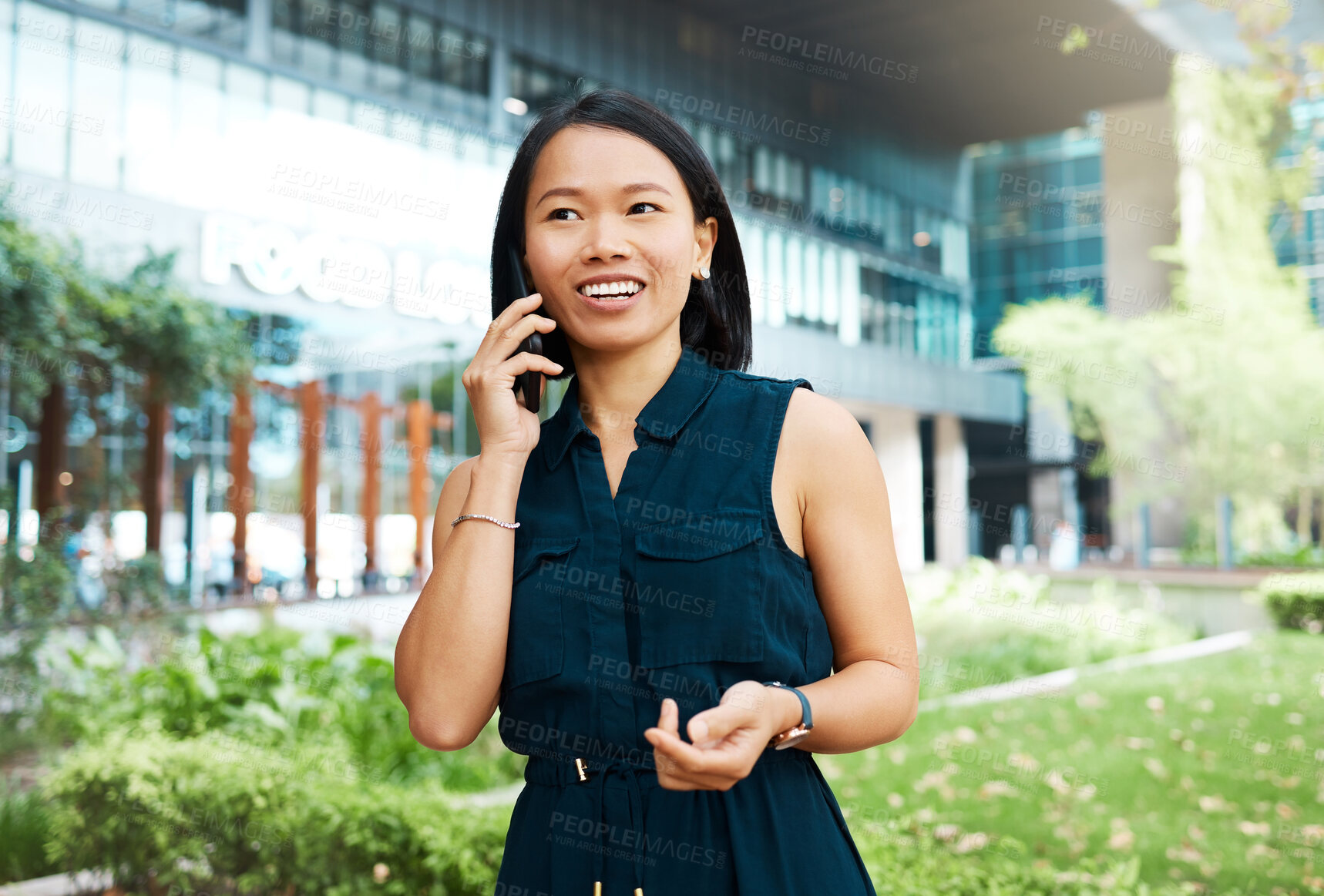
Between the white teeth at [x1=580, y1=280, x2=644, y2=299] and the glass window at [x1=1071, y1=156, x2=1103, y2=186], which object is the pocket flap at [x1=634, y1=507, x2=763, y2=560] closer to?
the white teeth at [x1=580, y1=280, x2=644, y2=299]

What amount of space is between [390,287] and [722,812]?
1616cm

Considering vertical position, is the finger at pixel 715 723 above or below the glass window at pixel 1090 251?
below

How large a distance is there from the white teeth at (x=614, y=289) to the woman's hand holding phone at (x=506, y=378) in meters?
0.07

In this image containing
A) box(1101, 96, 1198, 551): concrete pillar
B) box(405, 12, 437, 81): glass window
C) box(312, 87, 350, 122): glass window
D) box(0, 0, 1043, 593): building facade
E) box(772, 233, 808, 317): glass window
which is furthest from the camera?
box(1101, 96, 1198, 551): concrete pillar

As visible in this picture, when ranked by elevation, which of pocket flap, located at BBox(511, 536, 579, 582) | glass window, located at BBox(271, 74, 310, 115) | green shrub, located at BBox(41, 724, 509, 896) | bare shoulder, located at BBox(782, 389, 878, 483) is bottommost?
green shrub, located at BBox(41, 724, 509, 896)

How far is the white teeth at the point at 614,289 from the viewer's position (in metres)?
1.47

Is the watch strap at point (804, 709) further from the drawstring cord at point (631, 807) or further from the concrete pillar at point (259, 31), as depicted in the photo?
the concrete pillar at point (259, 31)

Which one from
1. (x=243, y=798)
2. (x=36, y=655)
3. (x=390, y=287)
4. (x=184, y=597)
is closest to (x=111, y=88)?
(x=390, y=287)

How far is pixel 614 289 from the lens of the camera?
147cm

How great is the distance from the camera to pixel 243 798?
13.9ft

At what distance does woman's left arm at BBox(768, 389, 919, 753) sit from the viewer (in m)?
1.35

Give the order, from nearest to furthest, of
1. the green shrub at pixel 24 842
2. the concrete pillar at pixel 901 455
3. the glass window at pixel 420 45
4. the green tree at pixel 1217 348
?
the green shrub at pixel 24 842, the glass window at pixel 420 45, the green tree at pixel 1217 348, the concrete pillar at pixel 901 455

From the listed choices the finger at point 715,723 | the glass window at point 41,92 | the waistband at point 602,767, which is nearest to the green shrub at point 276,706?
the waistband at point 602,767

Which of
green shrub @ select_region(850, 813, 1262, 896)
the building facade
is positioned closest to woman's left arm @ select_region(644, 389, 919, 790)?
green shrub @ select_region(850, 813, 1262, 896)
